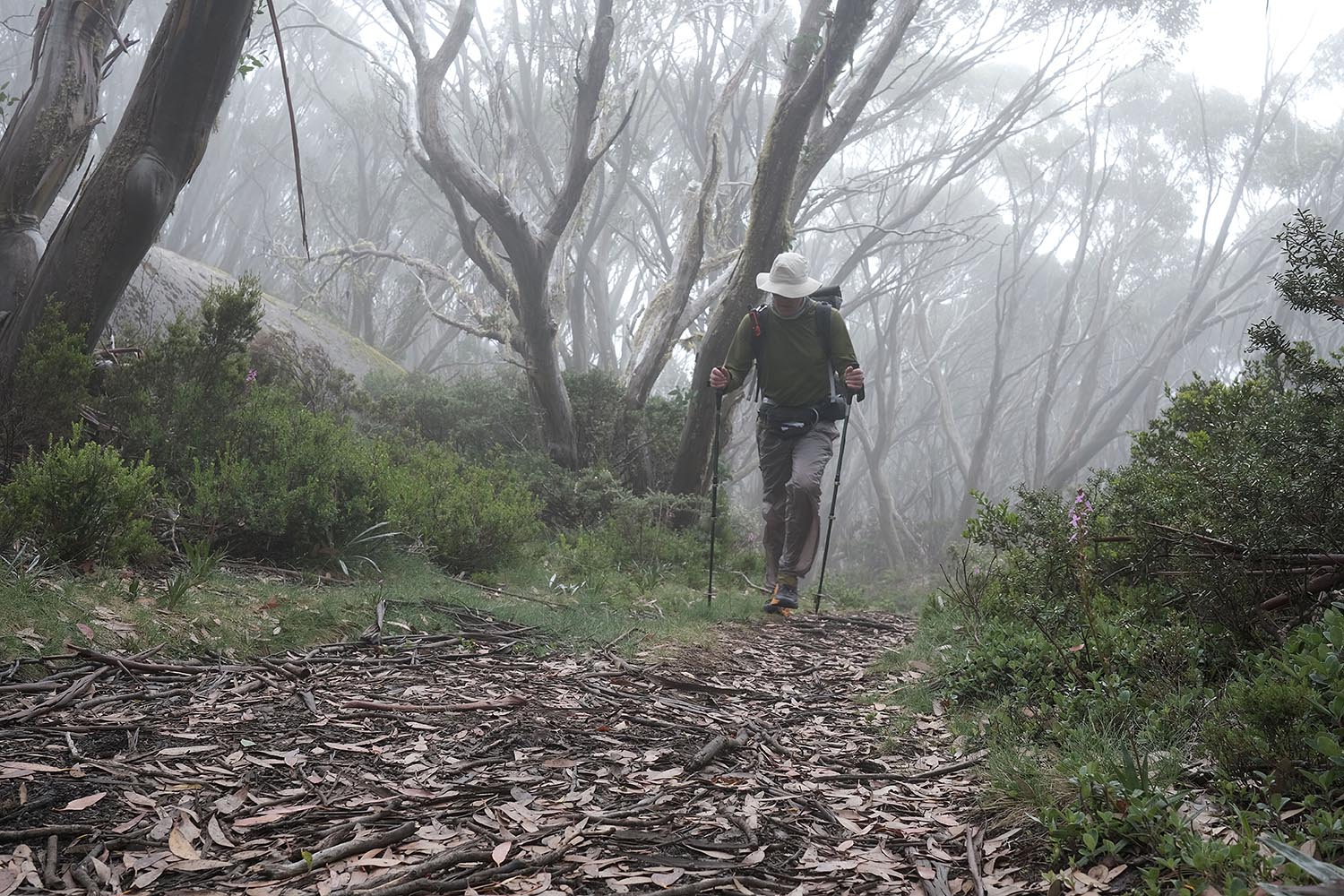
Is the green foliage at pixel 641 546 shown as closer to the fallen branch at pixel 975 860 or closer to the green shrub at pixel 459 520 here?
the green shrub at pixel 459 520

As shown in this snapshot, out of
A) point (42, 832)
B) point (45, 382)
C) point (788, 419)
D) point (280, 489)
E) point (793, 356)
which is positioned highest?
point (793, 356)

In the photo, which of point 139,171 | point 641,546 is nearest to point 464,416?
point 641,546

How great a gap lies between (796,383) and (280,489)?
367cm

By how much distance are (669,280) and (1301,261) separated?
10.2 m

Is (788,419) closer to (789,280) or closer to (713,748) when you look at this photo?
(789,280)

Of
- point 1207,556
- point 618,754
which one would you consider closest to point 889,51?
point 1207,556

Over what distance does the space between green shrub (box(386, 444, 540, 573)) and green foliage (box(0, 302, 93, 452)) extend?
6.62ft

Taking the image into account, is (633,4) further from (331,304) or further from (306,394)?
(306,394)

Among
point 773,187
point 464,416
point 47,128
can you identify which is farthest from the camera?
point 464,416

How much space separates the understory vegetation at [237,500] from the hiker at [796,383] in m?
0.95

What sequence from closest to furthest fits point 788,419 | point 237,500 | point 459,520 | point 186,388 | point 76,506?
point 76,506 < point 237,500 < point 186,388 < point 459,520 < point 788,419

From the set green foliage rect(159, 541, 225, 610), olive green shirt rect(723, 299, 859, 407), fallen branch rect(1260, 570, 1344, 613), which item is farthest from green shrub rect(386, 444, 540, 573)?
fallen branch rect(1260, 570, 1344, 613)

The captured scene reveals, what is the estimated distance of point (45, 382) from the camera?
541 cm

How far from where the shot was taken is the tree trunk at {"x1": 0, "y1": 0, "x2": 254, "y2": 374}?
550 cm
